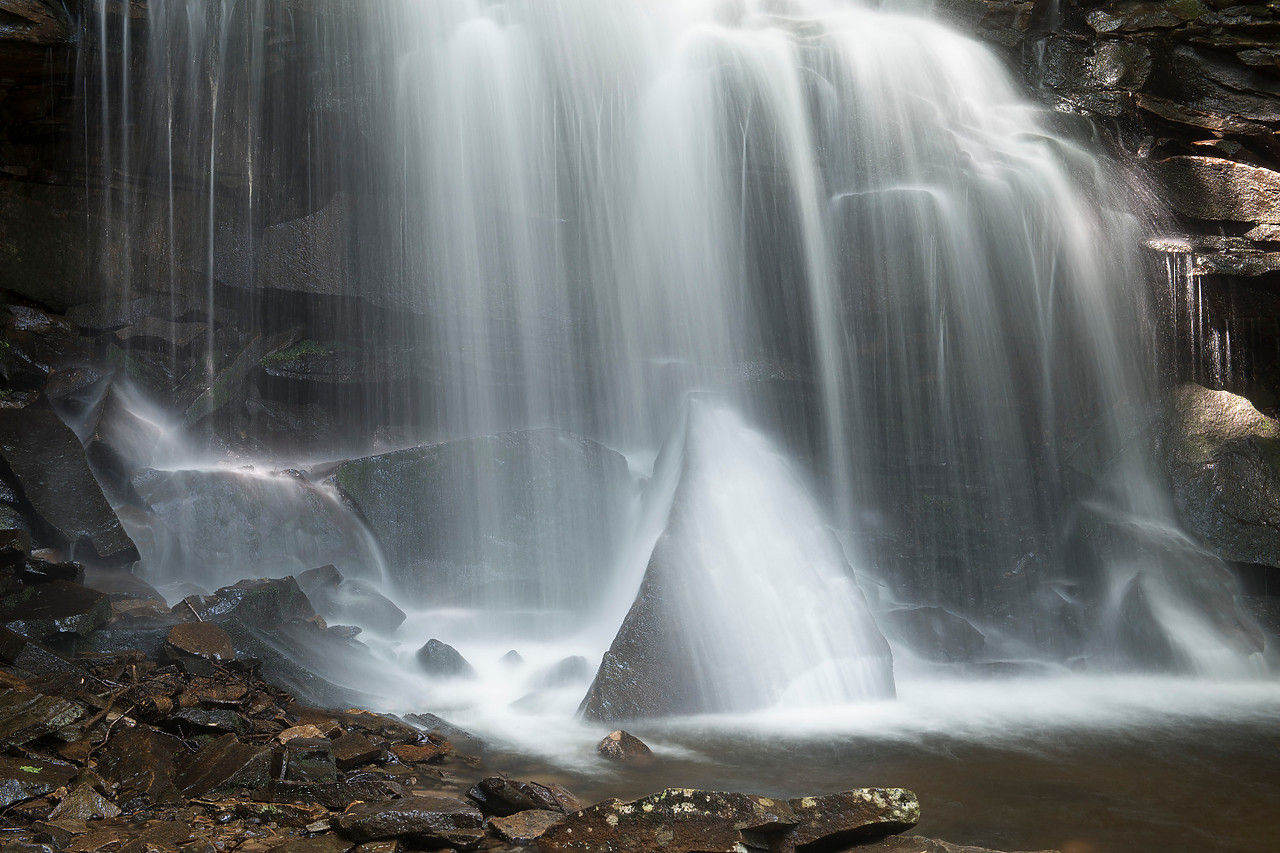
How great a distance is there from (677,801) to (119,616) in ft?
17.2

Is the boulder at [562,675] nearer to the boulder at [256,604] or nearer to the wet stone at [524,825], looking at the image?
the boulder at [256,604]

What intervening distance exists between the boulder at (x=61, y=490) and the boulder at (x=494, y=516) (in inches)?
102

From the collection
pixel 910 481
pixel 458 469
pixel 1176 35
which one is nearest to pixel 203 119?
pixel 458 469

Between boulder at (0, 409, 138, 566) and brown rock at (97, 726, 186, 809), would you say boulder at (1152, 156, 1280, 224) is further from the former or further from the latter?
boulder at (0, 409, 138, 566)

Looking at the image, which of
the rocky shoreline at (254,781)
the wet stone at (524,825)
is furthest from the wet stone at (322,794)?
the wet stone at (524,825)

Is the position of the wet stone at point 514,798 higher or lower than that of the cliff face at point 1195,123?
lower

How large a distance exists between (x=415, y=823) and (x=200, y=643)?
2901mm

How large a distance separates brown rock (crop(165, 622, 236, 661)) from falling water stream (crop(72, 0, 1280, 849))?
3.25 meters

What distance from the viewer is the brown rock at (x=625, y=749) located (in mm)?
5684

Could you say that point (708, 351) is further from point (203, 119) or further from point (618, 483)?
point (203, 119)

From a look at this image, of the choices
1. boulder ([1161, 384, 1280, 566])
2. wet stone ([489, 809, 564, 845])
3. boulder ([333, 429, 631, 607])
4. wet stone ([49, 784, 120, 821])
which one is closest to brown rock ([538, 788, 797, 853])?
wet stone ([489, 809, 564, 845])

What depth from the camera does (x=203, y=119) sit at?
1143 cm

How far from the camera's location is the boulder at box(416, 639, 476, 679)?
779cm

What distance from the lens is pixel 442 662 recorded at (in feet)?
25.6
